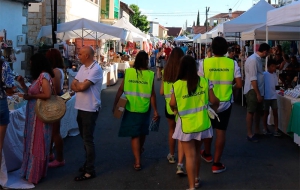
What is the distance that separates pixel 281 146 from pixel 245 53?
8.47m

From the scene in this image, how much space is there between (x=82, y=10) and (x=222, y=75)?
17872 millimetres

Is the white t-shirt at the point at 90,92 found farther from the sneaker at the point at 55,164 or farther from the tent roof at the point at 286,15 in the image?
the tent roof at the point at 286,15

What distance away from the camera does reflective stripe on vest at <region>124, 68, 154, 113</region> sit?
5520 millimetres

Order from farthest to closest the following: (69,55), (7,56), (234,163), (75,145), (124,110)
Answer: (69,55) → (7,56) → (75,145) → (234,163) → (124,110)

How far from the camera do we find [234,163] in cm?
617

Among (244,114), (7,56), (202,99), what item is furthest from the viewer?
(244,114)

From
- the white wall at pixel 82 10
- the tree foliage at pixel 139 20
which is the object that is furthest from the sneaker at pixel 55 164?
the tree foliage at pixel 139 20

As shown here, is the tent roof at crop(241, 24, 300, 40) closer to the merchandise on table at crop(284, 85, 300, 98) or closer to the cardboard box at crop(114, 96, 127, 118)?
the merchandise on table at crop(284, 85, 300, 98)

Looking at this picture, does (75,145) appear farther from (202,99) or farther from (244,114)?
(244,114)

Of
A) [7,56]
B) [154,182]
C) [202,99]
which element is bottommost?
[154,182]

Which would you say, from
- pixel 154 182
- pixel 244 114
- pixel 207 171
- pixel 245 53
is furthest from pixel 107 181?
pixel 245 53

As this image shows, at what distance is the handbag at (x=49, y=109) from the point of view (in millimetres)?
4922

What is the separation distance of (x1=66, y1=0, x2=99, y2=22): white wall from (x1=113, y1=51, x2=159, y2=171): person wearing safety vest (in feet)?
47.5

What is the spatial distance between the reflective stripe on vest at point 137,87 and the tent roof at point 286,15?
3.31 metres
